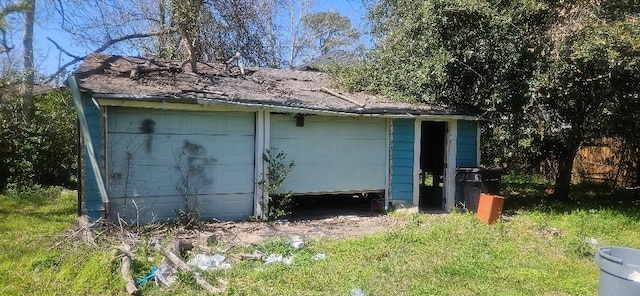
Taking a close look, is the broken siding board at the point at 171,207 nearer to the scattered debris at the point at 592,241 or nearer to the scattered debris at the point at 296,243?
the scattered debris at the point at 296,243

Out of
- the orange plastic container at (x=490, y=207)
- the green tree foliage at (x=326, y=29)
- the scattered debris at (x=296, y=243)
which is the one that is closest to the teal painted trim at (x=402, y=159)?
the orange plastic container at (x=490, y=207)

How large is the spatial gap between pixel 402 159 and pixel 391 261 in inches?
175

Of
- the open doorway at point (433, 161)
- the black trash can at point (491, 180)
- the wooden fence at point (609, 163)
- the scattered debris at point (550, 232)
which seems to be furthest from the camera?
the wooden fence at point (609, 163)

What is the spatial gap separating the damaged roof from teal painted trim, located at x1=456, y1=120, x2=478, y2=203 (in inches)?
31.9

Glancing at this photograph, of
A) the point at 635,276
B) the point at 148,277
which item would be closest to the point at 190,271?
the point at 148,277

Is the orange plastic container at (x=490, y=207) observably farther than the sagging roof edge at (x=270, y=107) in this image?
Yes

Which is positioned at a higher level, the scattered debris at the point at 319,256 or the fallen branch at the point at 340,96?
the fallen branch at the point at 340,96

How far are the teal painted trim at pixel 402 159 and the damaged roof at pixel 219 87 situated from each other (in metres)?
0.54

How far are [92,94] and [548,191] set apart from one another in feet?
41.3

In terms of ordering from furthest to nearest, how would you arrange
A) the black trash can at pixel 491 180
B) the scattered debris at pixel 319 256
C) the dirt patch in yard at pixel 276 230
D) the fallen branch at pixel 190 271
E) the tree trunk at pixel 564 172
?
1. the tree trunk at pixel 564 172
2. the black trash can at pixel 491 180
3. the dirt patch in yard at pixel 276 230
4. the scattered debris at pixel 319 256
5. the fallen branch at pixel 190 271

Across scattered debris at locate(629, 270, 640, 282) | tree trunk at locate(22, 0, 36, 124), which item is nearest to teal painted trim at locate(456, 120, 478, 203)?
scattered debris at locate(629, 270, 640, 282)

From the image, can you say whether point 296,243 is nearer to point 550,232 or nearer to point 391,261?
point 391,261

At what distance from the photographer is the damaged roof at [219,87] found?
809cm

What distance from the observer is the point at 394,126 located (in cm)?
1052
